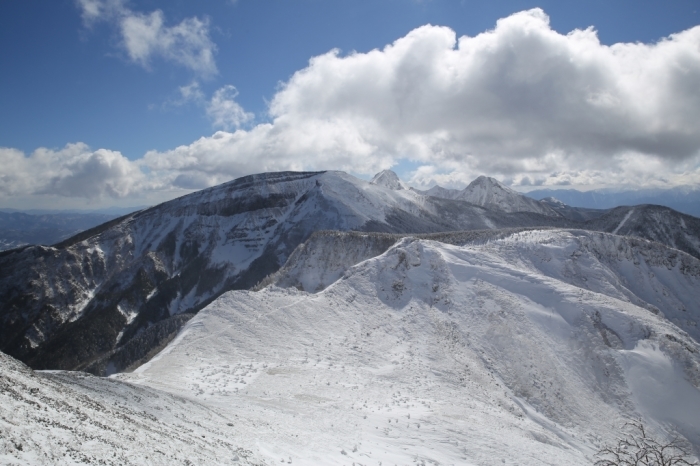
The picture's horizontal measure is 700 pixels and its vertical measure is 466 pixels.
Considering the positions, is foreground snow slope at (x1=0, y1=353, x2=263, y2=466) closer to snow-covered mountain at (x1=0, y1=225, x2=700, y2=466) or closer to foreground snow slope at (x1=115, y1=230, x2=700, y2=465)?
snow-covered mountain at (x1=0, y1=225, x2=700, y2=466)

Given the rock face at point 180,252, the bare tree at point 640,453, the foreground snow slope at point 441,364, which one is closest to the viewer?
the bare tree at point 640,453

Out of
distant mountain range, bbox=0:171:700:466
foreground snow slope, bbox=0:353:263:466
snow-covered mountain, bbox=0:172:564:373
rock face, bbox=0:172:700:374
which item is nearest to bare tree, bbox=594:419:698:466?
distant mountain range, bbox=0:171:700:466

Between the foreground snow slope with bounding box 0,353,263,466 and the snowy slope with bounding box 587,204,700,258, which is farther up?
the snowy slope with bounding box 587,204,700,258

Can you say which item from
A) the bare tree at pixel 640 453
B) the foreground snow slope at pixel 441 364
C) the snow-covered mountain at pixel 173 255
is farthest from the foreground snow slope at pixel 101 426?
the snow-covered mountain at pixel 173 255

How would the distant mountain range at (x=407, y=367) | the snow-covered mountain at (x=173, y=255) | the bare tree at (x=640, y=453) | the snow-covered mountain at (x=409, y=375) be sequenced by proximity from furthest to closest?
the snow-covered mountain at (x=173, y=255), the distant mountain range at (x=407, y=367), the snow-covered mountain at (x=409, y=375), the bare tree at (x=640, y=453)

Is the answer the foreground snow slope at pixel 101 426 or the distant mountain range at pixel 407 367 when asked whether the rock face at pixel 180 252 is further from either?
the foreground snow slope at pixel 101 426

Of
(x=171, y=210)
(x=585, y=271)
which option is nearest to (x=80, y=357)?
(x=171, y=210)

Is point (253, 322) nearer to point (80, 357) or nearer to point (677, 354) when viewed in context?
point (677, 354)

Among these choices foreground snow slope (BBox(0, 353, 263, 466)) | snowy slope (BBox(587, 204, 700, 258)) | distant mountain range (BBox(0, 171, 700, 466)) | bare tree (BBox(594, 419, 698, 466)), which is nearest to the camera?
bare tree (BBox(594, 419, 698, 466))
